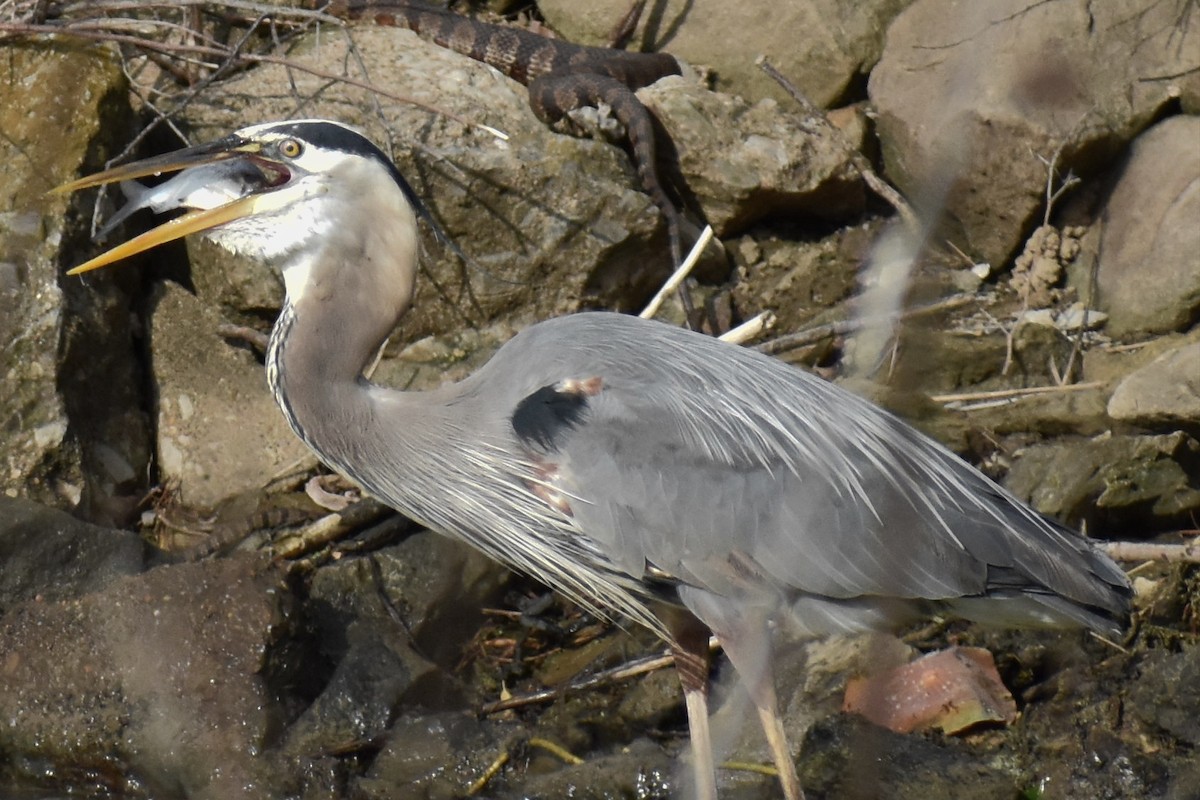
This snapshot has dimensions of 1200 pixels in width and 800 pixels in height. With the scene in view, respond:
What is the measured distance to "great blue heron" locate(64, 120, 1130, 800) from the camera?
129 inches

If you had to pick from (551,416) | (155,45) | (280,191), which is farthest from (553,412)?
(155,45)

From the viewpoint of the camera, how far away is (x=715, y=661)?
4.62 m

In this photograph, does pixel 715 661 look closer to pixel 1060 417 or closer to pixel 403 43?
pixel 1060 417

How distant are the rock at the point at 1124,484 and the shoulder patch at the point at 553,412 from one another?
1805mm

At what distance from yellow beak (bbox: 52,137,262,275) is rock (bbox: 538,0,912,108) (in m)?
3.56

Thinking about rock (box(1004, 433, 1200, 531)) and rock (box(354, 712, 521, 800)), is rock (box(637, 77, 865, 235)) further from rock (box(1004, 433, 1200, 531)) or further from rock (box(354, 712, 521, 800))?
rock (box(354, 712, 521, 800))

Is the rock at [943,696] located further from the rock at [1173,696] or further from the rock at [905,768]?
the rock at [1173,696]

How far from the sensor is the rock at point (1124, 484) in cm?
450

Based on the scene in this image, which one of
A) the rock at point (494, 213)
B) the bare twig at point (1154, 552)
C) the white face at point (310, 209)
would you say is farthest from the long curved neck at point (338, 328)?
the bare twig at point (1154, 552)

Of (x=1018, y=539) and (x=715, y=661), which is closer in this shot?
(x=1018, y=539)

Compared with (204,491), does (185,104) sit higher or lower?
higher

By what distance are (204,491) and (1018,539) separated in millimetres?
3066

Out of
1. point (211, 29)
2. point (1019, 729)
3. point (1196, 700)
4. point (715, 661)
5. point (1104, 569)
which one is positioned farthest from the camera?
point (211, 29)

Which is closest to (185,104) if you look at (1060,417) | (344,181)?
(344,181)
